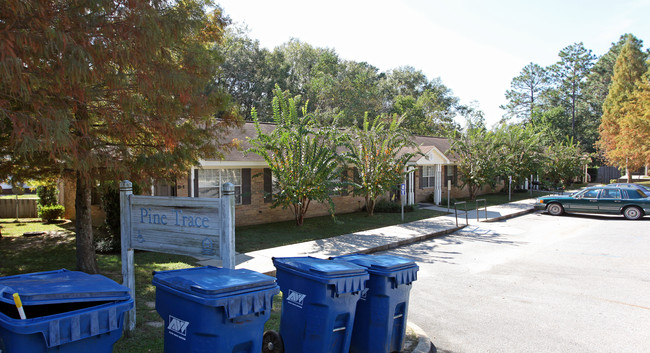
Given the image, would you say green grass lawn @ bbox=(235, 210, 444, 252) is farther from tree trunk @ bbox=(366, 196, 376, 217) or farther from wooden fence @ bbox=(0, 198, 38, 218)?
wooden fence @ bbox=(0, 198, 38, 218)

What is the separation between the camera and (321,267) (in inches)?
172

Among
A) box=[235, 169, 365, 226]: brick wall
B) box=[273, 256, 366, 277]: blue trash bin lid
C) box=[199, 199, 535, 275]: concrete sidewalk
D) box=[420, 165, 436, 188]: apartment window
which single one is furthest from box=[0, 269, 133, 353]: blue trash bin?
box=[420, 165, 436, 188]: apartment window

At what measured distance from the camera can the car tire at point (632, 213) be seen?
18.3 meters

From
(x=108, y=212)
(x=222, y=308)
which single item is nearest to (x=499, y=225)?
(x=108, y=212)

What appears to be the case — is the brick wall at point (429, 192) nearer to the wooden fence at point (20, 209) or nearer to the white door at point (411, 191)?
the white door at point (411, 191)

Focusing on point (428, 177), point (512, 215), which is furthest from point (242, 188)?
point (428, 177)

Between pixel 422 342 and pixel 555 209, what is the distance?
59.2ft

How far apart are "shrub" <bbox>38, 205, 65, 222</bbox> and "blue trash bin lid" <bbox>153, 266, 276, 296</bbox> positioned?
1509cm

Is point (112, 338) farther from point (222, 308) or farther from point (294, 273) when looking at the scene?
point (294, 273)

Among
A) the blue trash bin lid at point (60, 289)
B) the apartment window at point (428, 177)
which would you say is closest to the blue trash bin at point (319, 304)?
the blue trash bin lid at point (60, 289)

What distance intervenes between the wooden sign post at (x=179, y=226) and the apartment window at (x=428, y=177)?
21445mm

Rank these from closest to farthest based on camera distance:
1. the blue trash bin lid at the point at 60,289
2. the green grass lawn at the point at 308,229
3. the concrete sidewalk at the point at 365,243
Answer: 1. the blue trash bin lid at the point at 60,289
2. the concrete sidewalk at the point at 365,243
3. the green grass lawn at the point at 308,229

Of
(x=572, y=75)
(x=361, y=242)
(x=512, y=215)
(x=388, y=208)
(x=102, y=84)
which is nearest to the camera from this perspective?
(x=102, y=84)

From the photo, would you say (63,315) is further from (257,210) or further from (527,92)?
(527,92)
